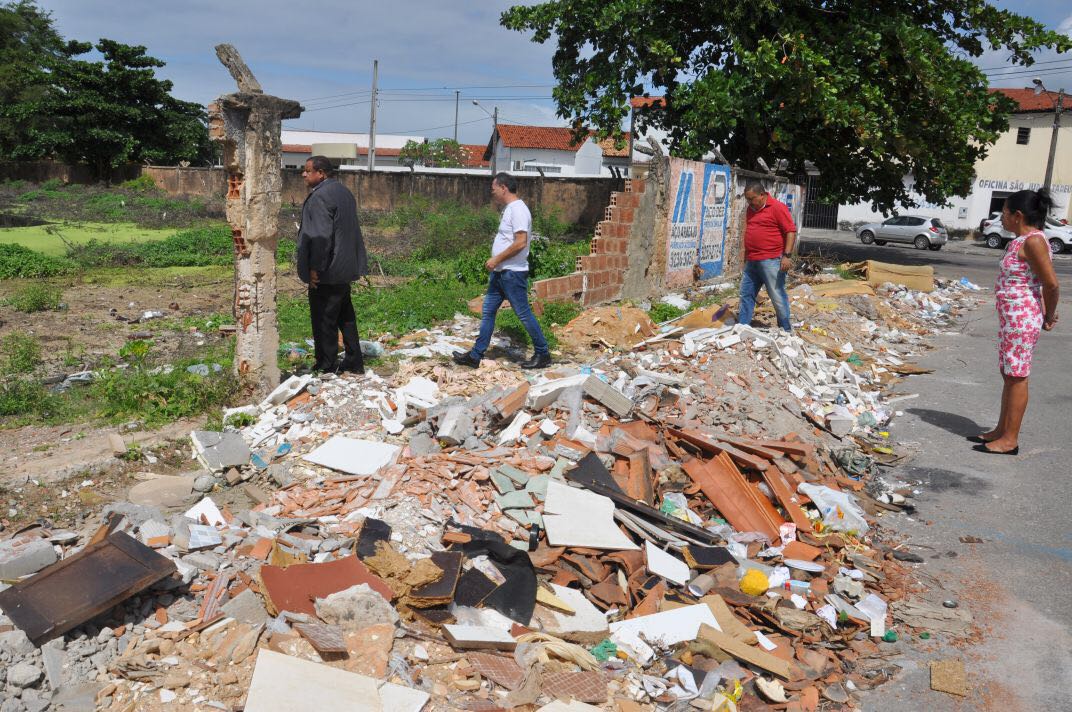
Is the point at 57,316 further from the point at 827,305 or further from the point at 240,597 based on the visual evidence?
the point at 827,305

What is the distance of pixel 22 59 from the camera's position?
4334cm

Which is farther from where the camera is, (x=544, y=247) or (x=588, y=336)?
(x=544, y=247)

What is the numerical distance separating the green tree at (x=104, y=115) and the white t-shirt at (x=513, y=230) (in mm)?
35660

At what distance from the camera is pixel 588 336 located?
940 cm

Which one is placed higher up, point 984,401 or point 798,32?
point 798,32

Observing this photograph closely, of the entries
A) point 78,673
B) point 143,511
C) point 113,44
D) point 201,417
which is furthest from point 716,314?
point 113,44

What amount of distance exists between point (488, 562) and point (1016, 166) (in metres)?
43.4

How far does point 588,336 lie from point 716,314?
1712mm

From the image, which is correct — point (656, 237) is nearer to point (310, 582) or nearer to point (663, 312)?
point (663, 312)

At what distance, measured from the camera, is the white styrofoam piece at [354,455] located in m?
5.34

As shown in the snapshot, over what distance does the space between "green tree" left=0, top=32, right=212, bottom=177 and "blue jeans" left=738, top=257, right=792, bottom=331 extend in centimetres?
3610

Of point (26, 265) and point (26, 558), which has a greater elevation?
point (26, 265)

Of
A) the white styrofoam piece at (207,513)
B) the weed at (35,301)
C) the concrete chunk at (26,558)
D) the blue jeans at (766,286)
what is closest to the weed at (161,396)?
the white styrofoam piece at (207,513)

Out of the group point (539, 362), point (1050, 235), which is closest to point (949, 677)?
point (539, 362)
